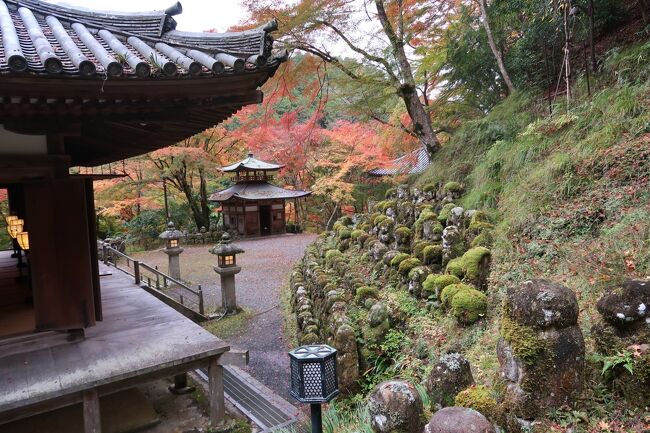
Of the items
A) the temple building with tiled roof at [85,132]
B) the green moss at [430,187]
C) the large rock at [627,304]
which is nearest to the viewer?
the large rock at [627,304]

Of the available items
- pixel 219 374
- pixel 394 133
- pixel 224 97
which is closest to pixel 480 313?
pixel 219 374

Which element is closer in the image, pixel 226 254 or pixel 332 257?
pixel 332 257

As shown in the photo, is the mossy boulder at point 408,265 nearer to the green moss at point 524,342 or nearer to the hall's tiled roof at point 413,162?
the green moss at point 524,342

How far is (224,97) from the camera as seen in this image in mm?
3344

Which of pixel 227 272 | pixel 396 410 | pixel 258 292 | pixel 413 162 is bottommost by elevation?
pixel 258 292

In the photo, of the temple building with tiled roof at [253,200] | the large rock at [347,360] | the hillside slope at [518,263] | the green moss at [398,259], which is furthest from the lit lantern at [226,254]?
the temple building with tiled roof at [253,200]

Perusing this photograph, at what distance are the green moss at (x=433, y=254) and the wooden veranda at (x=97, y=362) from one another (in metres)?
3.35

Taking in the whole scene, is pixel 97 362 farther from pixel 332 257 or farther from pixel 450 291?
pixel 332 257

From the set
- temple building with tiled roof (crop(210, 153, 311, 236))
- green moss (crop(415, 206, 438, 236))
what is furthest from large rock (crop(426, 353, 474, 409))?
temple building with tiled roof (crop(210, 153, 311, 236))

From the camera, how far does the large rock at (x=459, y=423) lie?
1907 millimetres

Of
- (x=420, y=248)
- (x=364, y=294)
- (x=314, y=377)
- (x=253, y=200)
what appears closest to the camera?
(x=314, y=377)

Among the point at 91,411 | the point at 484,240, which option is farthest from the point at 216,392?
the point at 484,240

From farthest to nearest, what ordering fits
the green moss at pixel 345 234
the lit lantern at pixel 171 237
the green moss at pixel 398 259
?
the lit lantern at pixel 171 237, the green moss at pixel 345 234, the green moss at pixel 398 259

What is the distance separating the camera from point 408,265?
615 cm
